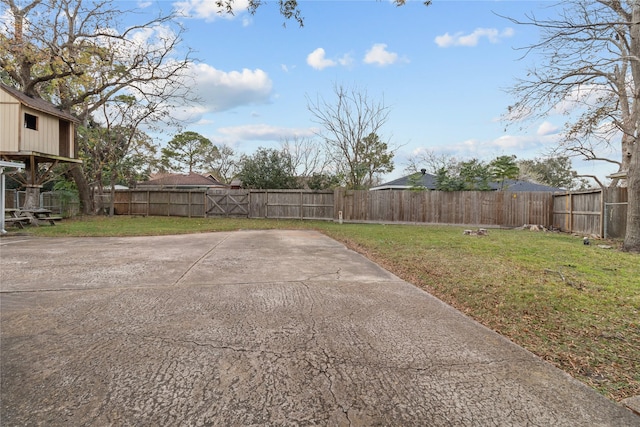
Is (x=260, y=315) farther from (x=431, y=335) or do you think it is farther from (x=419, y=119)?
(x=419, y=119)

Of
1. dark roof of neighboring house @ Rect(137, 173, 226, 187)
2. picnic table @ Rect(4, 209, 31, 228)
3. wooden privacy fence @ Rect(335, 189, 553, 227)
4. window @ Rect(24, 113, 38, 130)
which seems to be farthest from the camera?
dark roof of neighboring house @ Rect(137, 173, 226, 187)

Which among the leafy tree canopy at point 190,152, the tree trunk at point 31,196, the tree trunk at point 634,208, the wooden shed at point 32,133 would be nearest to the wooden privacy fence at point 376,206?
the tree trunk at point 634,208

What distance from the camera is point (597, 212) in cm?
1121

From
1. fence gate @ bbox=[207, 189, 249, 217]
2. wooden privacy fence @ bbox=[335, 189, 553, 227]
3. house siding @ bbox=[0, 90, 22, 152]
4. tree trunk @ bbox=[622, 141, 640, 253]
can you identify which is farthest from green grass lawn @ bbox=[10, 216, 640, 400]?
house siding @ bbox=[0, 90, 22, 152]

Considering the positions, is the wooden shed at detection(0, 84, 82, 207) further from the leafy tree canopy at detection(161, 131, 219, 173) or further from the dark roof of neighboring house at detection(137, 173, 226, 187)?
the leafy tree canopy at detection(161, 131, 219, 173)

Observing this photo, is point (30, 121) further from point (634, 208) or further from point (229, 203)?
point (634, 208)

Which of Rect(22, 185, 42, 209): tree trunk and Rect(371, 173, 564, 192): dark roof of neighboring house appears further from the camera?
Rect(371, 173, 564, 192): dark roof of neighboring house

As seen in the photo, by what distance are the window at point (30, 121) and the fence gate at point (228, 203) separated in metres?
7.94

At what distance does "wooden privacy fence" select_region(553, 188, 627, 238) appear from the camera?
424 inches

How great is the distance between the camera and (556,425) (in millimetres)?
1763

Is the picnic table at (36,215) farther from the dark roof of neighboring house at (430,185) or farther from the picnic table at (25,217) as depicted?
the dark roof of neighboring house at (430,185)

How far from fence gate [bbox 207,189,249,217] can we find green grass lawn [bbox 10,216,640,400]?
1199 centimetres

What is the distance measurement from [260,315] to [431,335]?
161cm

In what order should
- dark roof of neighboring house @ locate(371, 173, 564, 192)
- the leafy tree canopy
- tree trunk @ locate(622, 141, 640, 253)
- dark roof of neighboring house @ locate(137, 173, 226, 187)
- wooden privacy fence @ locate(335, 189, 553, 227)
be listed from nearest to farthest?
tree trunk @ locate(622, 141, 640, 253)
wooden privacy fence @ locate(335, 189, 553, 227)
dark roof of neighboring house @ locate(371, 173, 564, 192)
dark roof of neighboring house @ locate(137, 173, 226, 187)
the leafy tree canopy
